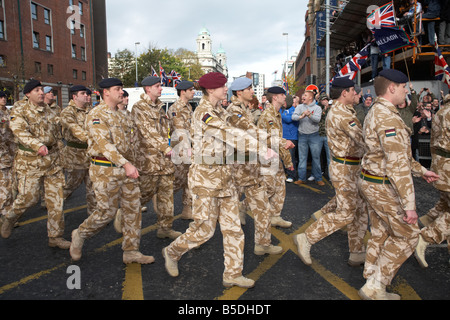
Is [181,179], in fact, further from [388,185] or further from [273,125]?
[388,185]

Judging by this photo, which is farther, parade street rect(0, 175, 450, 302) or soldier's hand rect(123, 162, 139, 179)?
soldier's hand rect(123, 162, 139, 179)

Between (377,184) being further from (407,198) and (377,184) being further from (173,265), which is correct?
(173,265)

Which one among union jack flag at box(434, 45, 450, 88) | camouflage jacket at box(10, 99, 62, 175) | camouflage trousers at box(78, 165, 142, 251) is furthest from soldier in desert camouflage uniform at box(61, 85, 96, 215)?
union jack flag at box(434, 45, 450, 88)

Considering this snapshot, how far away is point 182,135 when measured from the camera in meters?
5.23

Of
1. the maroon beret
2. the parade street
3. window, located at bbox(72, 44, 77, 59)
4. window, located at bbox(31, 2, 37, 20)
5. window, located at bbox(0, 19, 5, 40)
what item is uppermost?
window, located at bbox(31, 2, 37, 20)

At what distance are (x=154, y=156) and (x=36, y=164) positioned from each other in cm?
152

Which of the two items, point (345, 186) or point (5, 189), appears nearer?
point (345, 186)

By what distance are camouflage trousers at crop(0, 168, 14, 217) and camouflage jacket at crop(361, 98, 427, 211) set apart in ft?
18.2

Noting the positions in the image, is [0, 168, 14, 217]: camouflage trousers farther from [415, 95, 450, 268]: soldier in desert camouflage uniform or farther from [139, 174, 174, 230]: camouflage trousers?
[415, 95, 450, 268]: soldier in desert camouflage uniform

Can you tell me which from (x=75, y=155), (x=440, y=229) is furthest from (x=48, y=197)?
(x=440, y=229)

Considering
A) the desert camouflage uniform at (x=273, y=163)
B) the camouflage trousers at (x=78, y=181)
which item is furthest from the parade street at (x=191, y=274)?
the camouflage trousers at (x=78, y=181)

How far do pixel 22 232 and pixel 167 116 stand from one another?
2.71 m

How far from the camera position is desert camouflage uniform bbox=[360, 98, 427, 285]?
9.29 feet

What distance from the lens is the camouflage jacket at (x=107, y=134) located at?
3.69 meters
